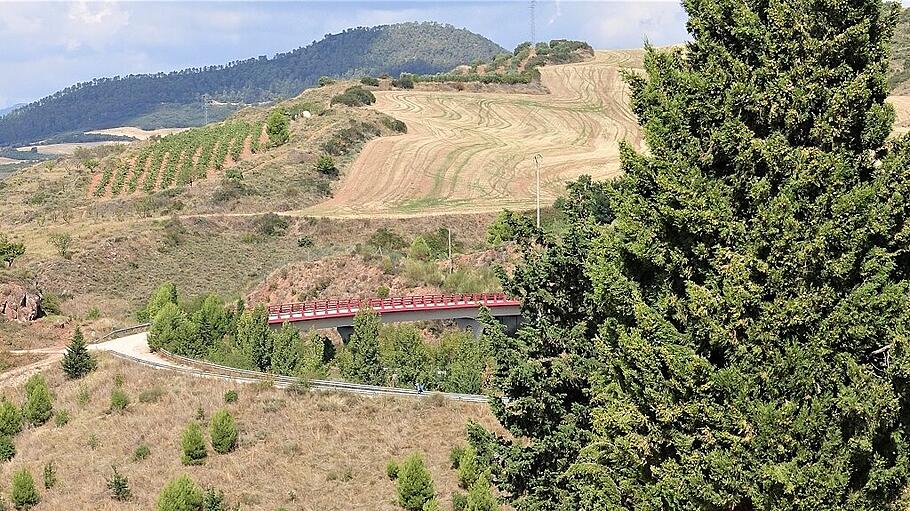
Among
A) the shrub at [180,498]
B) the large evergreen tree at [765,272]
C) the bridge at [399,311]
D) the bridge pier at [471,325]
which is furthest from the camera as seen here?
the bridge pier at [471,325]

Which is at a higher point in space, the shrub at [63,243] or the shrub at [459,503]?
the shrub at [63,243]

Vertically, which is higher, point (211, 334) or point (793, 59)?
point (793, 59)

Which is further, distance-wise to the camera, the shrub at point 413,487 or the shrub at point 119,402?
the shrub at point 119,402

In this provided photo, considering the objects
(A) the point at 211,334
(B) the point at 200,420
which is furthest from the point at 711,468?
(A) the point at 211,334

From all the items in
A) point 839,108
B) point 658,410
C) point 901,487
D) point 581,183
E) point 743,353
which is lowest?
point 901,487

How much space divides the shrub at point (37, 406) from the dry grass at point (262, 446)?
1.88ft

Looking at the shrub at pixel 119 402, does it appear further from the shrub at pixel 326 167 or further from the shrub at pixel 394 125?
the shrub at pixel 394 125

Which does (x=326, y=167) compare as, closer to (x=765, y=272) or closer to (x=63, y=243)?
(x=63, y=243)

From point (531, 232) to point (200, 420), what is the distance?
22.1 metres

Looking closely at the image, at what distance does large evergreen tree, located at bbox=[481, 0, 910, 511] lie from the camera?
9125 millimetres

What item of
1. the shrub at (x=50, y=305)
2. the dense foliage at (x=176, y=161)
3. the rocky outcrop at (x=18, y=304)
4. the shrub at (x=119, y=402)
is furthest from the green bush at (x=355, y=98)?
the shrub at (x=119, y=402)

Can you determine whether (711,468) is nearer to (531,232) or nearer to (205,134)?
(531,232)

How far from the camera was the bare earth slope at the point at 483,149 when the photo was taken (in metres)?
85.1

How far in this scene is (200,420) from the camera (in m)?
33.6
